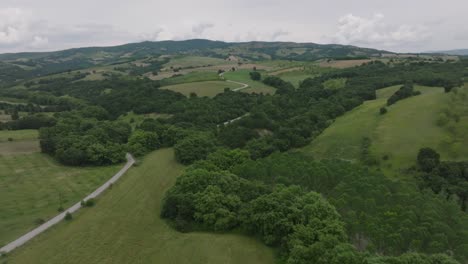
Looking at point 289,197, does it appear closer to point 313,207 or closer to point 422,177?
point 313,207

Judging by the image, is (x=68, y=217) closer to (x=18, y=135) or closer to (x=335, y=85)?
(x=18, y=135)

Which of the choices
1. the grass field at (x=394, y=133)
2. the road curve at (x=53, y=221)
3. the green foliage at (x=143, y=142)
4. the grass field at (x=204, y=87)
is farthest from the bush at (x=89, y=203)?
the grass field at (x=204, y=87)

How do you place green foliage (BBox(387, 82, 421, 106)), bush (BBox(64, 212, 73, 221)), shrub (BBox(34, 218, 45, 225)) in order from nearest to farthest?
1. shrub (BBox(34, 218, 45, 225))
2. bush (BBox(64, 212, 73, 221))
3. green foliage (BBox(387, 82, 421, 106))

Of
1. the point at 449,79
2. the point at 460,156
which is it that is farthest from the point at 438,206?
the point at 449,79

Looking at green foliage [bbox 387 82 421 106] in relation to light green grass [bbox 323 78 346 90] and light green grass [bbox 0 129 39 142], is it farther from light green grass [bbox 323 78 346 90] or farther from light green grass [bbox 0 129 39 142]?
light green grass [bbox 0 129 39 142]

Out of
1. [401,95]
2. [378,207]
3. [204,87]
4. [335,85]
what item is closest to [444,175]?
[378,207]

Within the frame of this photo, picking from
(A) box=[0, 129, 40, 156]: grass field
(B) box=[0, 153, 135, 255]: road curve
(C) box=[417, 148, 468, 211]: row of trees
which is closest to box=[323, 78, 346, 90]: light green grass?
(C) box=[417, 148, 468, 211]: row of trees
